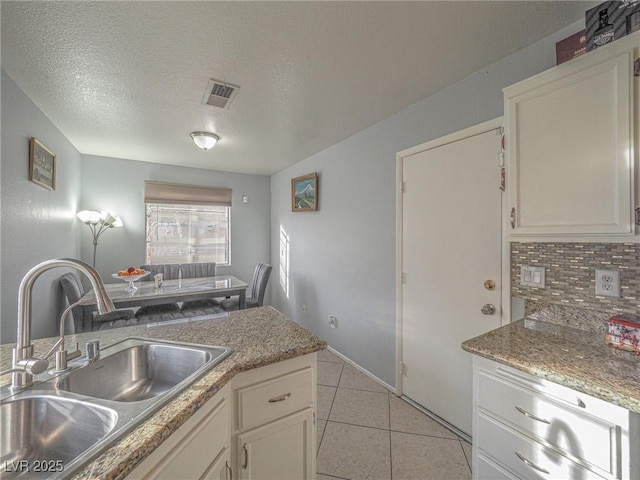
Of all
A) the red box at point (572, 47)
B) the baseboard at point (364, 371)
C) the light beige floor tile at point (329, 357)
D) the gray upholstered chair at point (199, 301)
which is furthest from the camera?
the gray upholstered chair at point (199, 301)

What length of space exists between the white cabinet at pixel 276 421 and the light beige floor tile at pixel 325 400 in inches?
39.0

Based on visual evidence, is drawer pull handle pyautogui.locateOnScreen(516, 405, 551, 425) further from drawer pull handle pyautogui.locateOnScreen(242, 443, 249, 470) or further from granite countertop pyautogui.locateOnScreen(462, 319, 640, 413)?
drawer pull handle pyautogui.locateOnScreen(242, 443, 249, 470)

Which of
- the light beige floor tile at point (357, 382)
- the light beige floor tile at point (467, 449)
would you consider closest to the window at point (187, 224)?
the light beige floor tile at point (357, 382)

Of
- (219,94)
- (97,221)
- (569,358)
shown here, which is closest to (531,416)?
(569,358)

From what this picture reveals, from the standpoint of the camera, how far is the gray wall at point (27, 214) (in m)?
1.83

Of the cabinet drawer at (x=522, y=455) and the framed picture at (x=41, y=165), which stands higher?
the framed picture at (x=41, y=165)

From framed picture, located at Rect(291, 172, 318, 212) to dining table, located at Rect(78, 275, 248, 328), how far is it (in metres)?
1.29

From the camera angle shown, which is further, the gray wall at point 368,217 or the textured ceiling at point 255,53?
the gray wall at point 368,217

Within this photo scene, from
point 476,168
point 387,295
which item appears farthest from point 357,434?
point 476,168

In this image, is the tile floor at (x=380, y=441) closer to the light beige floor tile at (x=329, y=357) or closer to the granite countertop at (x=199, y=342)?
the light beige floor tile at (x=329, y=357)

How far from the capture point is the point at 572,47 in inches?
47.1

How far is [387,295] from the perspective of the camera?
247cm

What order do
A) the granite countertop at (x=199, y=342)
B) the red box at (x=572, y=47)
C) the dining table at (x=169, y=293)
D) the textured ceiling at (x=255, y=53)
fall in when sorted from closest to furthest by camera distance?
the granite countertop at (x=199, y=342) → the red box at (x=572, y=47) → the textured ceiling at (x=255, y=53) → the dining table at (x=169, y=293)

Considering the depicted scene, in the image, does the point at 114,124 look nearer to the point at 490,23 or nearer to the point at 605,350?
the point at 490,23
